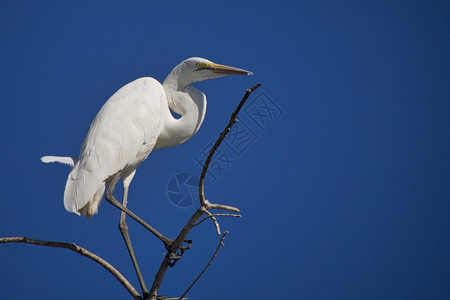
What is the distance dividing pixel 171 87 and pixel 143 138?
497 millimetres

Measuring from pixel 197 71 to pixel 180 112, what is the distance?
30cm

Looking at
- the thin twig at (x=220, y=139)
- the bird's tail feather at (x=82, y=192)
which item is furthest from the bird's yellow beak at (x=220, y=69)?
the thin twig at (x=220, y=139)

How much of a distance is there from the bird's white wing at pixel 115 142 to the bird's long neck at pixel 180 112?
0.28ft

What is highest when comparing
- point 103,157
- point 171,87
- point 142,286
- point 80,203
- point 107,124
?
point 171,87

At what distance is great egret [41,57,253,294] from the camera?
292 cm

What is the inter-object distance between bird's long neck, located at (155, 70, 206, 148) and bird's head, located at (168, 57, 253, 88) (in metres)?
0.02

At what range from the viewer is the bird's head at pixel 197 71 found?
3396mm

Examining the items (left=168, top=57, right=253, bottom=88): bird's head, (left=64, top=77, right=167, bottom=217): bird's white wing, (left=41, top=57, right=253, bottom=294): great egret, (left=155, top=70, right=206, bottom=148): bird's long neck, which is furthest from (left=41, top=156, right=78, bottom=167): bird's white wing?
(left=168, top=57, right=253, bottom=88): bird's head

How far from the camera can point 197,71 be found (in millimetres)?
3428

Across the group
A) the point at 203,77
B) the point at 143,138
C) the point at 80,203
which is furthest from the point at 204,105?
the point at 80,203

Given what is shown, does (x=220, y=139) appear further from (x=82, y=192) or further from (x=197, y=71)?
(x=197, y=71)

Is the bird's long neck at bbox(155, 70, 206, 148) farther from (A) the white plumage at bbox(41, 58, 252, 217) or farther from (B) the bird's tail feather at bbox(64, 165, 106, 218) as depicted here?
(B) the bird's tail feather at bbox(64, 165, 106, 218)

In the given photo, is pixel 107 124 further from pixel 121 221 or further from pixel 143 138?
pixel 121 221

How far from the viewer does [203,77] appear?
3449mm
